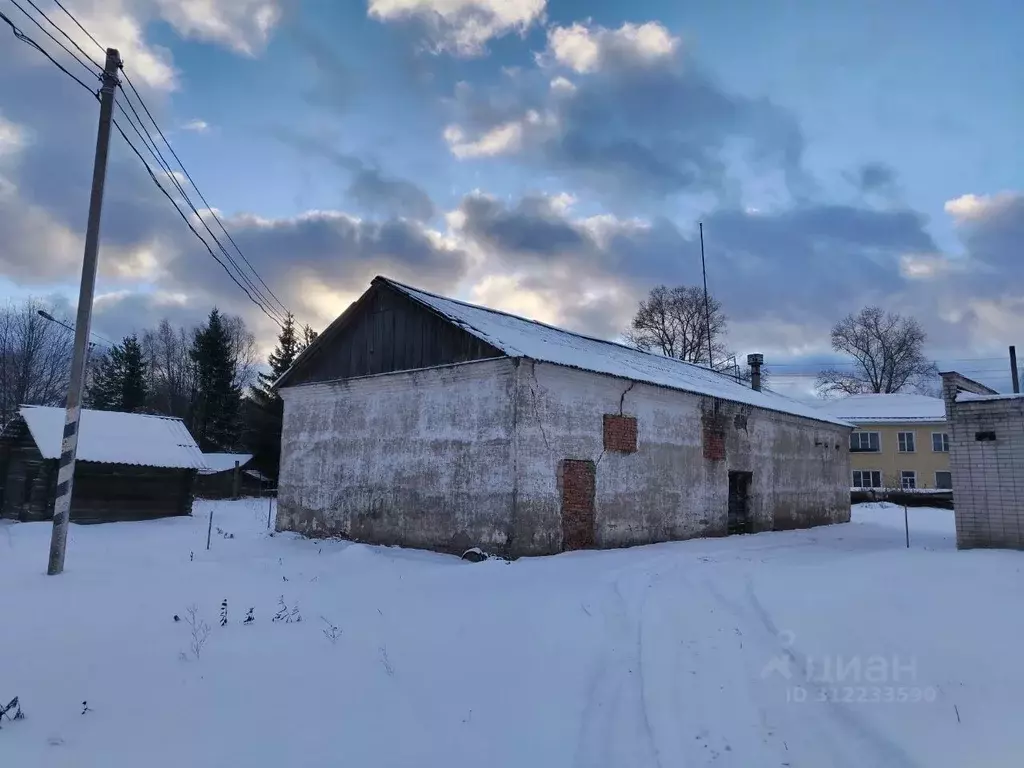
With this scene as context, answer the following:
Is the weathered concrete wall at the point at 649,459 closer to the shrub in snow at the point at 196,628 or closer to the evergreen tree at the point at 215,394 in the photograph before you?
the shrub in snow at the point at 196,628

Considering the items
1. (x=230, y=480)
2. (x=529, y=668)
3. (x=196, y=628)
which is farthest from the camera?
(x=230, y=480)

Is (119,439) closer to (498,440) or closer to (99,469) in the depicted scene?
(99,469)

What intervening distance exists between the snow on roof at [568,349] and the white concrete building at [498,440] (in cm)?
9

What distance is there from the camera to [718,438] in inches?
703

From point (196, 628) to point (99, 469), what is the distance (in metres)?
18.8

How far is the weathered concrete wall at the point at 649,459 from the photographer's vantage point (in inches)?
498

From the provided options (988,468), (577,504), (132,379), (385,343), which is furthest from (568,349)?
(132,379)

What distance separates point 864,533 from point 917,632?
637 inches

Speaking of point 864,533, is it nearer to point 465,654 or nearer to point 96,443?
point 465,654

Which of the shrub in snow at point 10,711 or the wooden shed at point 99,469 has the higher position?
the wooden shed at point 99,469

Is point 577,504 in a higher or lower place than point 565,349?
lower

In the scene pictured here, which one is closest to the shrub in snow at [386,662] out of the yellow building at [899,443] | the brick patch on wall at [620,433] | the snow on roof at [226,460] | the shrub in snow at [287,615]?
the shrub in snow at [287,615]

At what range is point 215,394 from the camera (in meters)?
44.3

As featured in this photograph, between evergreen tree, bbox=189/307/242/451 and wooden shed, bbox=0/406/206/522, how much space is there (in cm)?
1918
